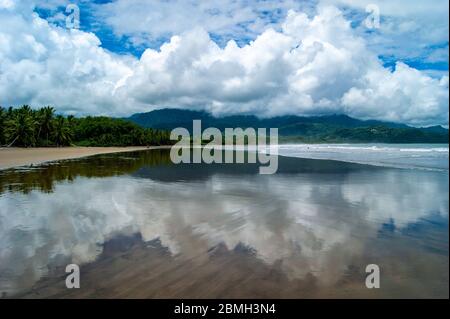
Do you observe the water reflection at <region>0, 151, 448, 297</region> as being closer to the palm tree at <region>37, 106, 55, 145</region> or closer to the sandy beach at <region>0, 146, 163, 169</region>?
the sandy beach at <region>0, 146, 163, 169</region>

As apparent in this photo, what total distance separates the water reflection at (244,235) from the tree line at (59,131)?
7085cm

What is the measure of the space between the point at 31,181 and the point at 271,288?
19.5 meters

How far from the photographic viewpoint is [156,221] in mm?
10664

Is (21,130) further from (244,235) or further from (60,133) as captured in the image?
(244,235)

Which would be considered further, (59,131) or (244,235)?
(59,131)

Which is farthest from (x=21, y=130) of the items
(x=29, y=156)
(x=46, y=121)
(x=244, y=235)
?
(x=244, y=235)

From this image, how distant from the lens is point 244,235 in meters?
9.25

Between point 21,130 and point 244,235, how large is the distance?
272 ft

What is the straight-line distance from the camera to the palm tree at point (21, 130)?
75625mm

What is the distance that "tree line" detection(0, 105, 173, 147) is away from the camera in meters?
76.3

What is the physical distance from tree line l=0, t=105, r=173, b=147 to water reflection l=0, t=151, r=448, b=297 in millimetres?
70855

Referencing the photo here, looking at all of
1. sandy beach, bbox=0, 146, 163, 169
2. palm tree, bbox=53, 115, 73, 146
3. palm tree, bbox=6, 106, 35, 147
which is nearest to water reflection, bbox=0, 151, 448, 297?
sandy beach, bbox=0, 146, 163, 169
